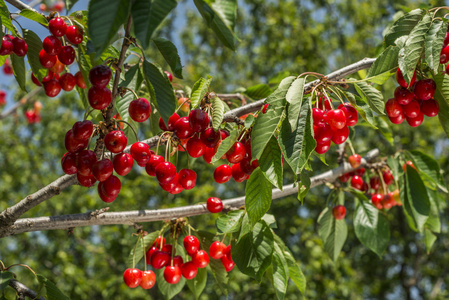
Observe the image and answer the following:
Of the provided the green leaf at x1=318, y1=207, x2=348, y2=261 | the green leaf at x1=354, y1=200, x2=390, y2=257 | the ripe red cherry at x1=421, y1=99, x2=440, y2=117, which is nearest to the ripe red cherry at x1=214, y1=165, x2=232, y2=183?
the ripe red cherry at x1=421, y1=99, x2=440, y2=117

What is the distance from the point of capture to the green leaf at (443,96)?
1190 mm

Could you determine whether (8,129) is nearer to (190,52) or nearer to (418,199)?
(190,52)

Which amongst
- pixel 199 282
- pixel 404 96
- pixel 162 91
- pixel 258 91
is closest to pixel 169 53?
pixel 162 91

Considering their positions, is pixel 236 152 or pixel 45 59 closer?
pixel 236 152

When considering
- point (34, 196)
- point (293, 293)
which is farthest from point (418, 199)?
point (293, 293)

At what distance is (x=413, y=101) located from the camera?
51.7 inches

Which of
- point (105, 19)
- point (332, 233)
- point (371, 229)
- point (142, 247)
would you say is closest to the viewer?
point (105, 19)

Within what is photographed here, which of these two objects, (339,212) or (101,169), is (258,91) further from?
(101,169)

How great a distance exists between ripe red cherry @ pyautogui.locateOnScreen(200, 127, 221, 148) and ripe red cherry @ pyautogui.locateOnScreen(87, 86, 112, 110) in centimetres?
30

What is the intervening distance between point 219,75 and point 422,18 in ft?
20.6

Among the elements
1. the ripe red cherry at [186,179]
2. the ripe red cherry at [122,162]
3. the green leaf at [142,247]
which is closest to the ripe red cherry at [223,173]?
the ripe red cherry at [186,179]

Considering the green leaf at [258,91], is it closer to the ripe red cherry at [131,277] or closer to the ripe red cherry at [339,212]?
the ripe red cherry at [339,212]

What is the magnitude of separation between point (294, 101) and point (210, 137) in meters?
0.30

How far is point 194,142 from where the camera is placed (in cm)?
126
